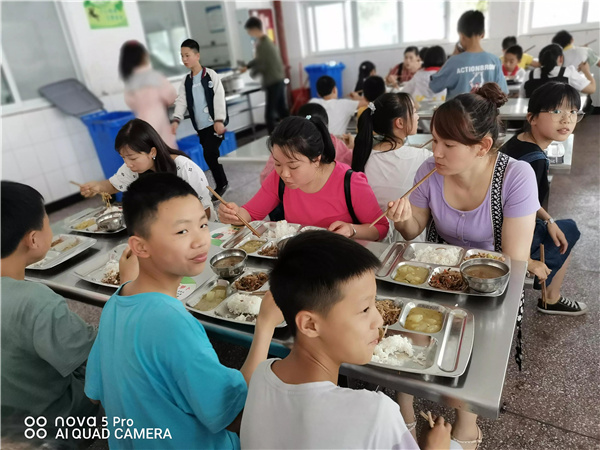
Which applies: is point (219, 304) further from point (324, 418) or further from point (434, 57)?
point (434, 57)

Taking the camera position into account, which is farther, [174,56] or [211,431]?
[174,56]

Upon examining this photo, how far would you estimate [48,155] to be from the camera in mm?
4496

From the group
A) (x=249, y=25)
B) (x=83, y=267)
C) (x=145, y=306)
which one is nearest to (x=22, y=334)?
(x=83, y=267)

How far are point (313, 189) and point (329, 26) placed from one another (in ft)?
24.6

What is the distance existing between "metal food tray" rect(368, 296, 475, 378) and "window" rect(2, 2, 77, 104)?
1.50 m

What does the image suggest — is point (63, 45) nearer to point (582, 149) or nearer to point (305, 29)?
point (582, 149)

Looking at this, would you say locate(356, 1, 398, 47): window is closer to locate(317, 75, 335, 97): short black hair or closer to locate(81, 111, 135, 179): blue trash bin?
locate(317, 75, 335, 97): short black hair

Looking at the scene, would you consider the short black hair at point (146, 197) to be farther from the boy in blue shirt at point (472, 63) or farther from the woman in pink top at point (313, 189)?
the boy in blue shirt at point (472, 63)

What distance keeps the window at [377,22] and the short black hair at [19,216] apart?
26.4 ft

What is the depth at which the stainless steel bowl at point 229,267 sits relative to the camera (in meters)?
1.68

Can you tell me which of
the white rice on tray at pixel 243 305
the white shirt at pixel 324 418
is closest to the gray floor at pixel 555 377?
the white rice on tray at pixel 243 305

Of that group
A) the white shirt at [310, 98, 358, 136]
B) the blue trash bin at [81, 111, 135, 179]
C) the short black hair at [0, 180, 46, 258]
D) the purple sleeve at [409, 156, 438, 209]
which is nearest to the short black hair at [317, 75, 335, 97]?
the white shirt at [310, 98, 358, 136]

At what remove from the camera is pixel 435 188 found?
6.46 ft

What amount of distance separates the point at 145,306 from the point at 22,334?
27.3 inches
